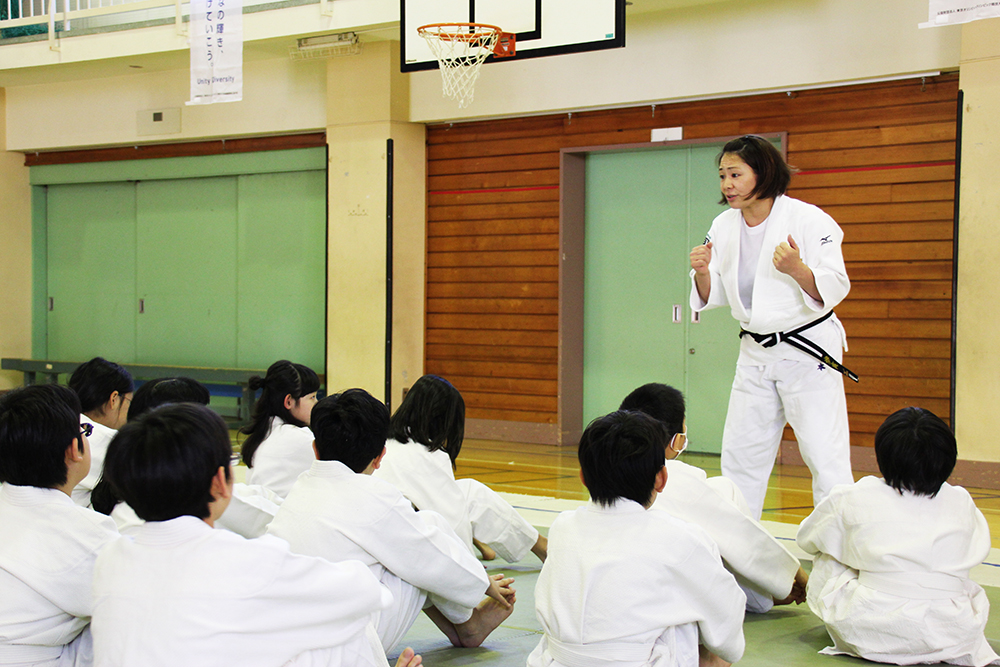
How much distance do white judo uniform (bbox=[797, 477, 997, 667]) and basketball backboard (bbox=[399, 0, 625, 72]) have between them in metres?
3.59

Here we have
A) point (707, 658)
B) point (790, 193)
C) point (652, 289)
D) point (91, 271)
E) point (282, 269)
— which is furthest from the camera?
point (91, 271)

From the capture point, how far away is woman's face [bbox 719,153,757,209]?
12.1 feet

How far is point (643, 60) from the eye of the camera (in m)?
7.02

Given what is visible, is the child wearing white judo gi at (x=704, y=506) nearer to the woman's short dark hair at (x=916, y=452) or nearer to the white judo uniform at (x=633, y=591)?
the woman's short dark hair at (x=916, y=452)

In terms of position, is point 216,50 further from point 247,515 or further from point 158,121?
point 247,515

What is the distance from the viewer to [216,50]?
657 cm

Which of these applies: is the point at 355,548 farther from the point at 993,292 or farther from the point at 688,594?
the point at 993,292

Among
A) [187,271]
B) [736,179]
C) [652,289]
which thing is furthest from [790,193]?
[187,271]

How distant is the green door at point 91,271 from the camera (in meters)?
9.69

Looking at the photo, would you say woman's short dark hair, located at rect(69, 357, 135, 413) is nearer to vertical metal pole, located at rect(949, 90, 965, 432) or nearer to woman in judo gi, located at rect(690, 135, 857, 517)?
Result: woman in judo gi, located at rect(690, 135, 857, 517)

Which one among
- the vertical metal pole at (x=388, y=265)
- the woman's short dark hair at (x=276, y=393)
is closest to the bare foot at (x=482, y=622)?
the woman's short dark hair at (x=276, y=393)

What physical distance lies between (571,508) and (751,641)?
2.26 meters

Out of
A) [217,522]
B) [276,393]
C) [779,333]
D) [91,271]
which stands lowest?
[217,522]


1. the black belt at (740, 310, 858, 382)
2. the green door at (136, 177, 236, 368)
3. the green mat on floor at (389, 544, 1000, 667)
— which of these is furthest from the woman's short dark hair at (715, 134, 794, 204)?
the green door at (136, 177, 236, 368)
